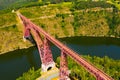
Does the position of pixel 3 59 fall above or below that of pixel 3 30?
A: below

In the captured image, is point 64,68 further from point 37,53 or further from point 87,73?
point 37,53

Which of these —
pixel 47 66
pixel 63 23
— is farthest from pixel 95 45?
pixel 47 66

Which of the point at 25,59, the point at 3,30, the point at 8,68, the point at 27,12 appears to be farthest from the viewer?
the point at 27,12

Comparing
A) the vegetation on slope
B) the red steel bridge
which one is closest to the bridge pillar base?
the red steel bridge

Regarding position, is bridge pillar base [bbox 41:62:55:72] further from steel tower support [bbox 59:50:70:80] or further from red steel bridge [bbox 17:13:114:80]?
steel tower support [bbox 59:50:70:80]

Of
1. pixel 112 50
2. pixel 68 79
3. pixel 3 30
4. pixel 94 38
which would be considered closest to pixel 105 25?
pixel 94 38

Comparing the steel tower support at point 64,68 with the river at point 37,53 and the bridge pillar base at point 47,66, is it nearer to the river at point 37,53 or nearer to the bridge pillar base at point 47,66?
the bridge pillar base at point 47,66

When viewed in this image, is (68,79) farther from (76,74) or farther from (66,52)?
(66,52)

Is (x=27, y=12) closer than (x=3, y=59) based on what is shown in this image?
No
